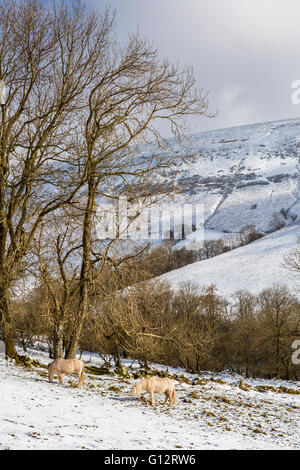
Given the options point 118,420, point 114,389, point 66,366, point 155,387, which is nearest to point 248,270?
point 114,389

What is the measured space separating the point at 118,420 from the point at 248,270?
7855 centimetres

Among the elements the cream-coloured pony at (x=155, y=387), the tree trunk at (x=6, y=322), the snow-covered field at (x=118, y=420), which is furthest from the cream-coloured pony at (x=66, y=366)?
the tree trunk at (x=6, y=322)

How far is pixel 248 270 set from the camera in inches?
3287

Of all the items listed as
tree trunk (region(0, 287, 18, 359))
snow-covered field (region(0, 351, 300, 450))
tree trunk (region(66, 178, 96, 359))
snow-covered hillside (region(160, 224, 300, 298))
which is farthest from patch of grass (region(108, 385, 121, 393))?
snow-covered hillside (region(160, 224, 300, 298))

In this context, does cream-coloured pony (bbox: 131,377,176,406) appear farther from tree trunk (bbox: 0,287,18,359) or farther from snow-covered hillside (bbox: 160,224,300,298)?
snow-covered hillside (bbox: 160,224,300,298)

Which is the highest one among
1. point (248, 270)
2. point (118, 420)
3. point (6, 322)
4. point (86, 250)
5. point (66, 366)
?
point (248, 270)

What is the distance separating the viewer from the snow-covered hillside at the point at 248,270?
74062 millimetres

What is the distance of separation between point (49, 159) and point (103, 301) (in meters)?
4.92

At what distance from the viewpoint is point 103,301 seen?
1225 centimetres

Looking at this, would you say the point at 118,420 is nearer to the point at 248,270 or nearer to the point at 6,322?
the point at 6,322

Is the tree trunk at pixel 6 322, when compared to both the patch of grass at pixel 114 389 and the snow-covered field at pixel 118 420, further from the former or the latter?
the patch of grass at pixel 114 389

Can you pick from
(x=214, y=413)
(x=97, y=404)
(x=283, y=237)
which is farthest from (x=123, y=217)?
(x=283, y=237)

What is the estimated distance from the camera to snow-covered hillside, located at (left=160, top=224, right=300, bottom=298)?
74062 mm
